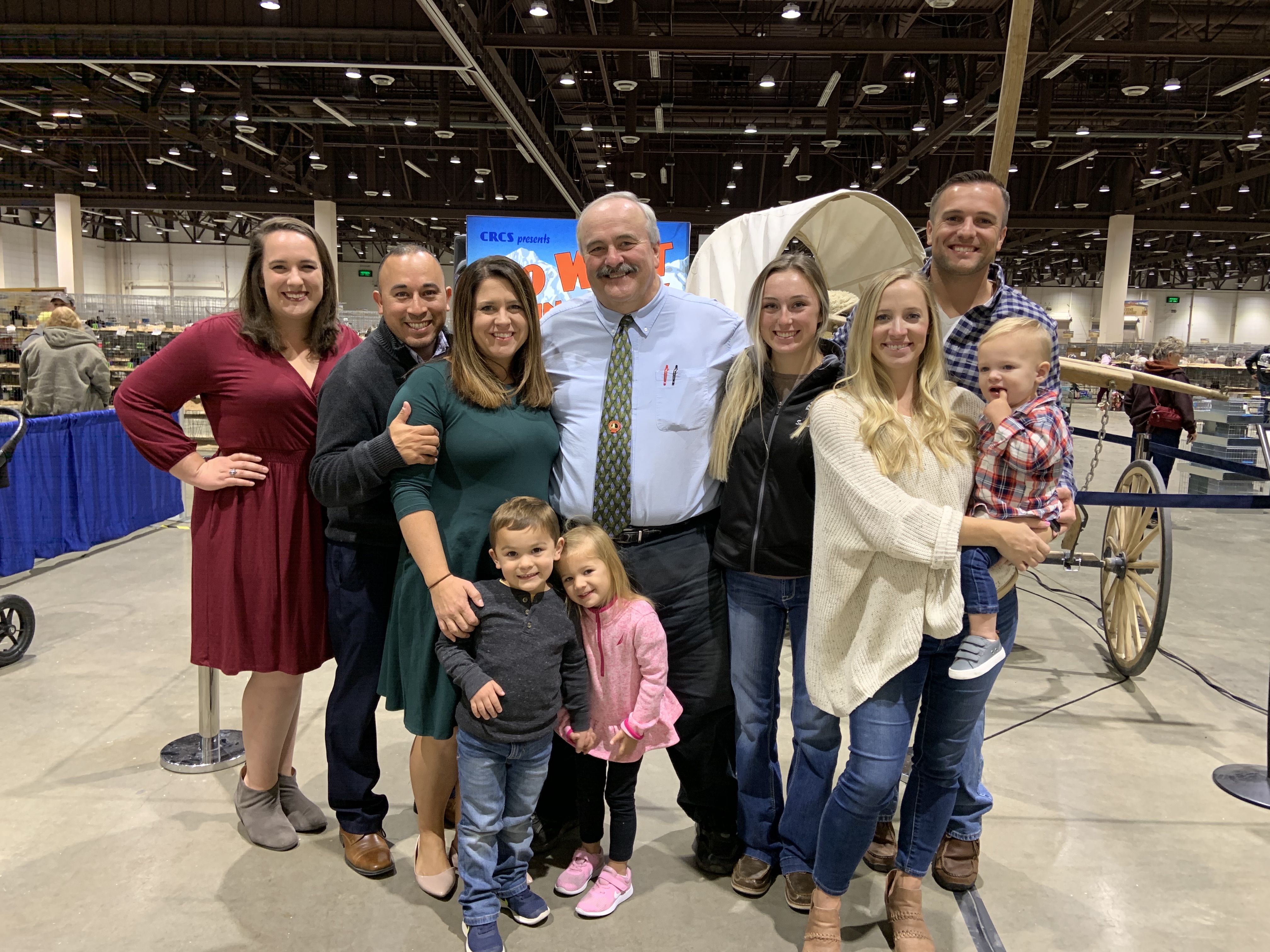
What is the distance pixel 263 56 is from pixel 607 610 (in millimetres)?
12370

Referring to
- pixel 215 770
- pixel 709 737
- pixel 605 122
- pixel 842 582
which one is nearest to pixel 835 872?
pixel 709 737

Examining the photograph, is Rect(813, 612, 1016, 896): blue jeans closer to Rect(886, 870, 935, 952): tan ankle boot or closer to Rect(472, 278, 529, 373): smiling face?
Rect(886, 870, 935, 952): tan ankle boot

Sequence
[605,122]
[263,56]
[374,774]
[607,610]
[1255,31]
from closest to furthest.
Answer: [607,610] < [374,774] < [263,56] < [1255,31] < [605,122]

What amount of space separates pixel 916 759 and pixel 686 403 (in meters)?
1.19

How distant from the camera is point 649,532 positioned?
244cm

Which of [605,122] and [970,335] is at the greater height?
[605,122]

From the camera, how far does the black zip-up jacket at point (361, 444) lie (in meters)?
2.24

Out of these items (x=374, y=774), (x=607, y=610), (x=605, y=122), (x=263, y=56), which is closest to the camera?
(x=607, y=610)

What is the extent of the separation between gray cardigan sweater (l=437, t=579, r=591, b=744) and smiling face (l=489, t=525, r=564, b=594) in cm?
6

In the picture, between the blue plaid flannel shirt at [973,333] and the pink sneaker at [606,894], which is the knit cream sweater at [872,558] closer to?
the blue plaid flannel shirt at [973,333]

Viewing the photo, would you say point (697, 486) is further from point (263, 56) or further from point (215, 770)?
point (263, 56)

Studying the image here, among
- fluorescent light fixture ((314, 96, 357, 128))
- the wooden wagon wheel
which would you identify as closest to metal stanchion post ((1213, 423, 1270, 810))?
the wooden wagon wheel

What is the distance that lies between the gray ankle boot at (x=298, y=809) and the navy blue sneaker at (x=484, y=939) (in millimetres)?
915

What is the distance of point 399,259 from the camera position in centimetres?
249
